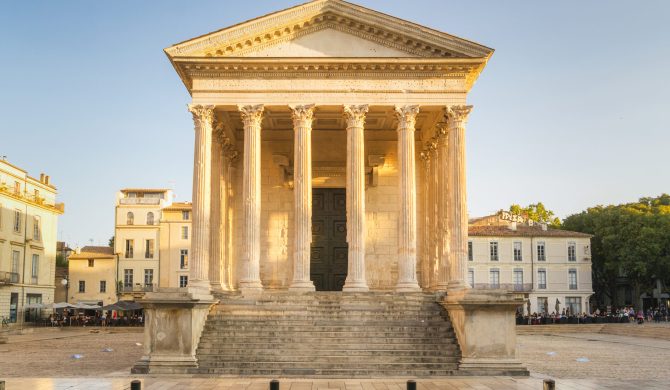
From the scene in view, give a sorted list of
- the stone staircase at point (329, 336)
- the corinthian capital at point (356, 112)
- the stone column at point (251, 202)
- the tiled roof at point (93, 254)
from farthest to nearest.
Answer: the tiled roof at point (93, 254), the corinthian capital at point (356, 112), the stone column at point (251, 202), the stone staircase at point (329, 336)

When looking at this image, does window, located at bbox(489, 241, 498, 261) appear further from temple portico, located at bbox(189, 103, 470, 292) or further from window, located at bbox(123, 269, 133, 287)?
temple portico, located at bbox(189, 103, 470, 292)

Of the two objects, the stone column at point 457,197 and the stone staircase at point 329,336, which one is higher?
the stone column at point 457,197

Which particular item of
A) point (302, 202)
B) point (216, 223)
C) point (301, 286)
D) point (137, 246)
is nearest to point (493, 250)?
point (137, 246)

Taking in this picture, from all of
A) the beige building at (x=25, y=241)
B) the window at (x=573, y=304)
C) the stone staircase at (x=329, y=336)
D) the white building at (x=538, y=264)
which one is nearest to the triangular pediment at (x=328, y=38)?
the stone staircase at (x=329, y=336)

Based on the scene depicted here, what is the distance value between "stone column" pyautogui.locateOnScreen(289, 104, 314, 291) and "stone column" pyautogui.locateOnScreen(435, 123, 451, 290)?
5.37 meters

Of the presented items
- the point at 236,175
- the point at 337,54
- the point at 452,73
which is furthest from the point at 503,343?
the point at 236,175

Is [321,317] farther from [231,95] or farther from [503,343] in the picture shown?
[231,95]

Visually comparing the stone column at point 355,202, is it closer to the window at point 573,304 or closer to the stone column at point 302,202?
the stone column at point 302,202

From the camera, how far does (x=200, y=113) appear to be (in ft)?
83.8

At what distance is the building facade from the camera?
69062 millimetres

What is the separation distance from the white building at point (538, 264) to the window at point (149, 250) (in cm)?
3065

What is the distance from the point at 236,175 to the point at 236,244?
300 centimetres

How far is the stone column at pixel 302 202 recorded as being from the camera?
25062 mm

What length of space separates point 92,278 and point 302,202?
49.3 m
